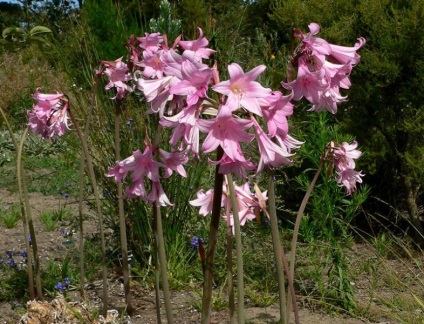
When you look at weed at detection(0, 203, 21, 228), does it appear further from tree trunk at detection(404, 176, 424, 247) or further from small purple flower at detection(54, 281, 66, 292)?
tree trunk at detection(404, 176, 424, 247)

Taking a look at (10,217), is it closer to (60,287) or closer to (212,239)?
(60,287)

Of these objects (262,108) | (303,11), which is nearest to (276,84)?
(303,11)

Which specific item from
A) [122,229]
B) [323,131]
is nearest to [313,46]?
[122,229]

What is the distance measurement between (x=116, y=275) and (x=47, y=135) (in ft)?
5.62

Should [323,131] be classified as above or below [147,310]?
above

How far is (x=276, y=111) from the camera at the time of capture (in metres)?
1.51

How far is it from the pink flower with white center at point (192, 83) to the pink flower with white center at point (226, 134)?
7cm

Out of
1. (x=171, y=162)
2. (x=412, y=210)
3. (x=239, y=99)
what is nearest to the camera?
(x=239, y=99)

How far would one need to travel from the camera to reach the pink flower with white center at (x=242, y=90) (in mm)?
1428

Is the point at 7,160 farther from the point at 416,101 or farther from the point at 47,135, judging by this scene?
the point at 47,135

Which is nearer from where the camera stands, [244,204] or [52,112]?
[244,204]

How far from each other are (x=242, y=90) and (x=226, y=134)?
108 mm

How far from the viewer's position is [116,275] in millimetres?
4156

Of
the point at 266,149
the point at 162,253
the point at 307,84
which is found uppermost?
the point at 307,84
